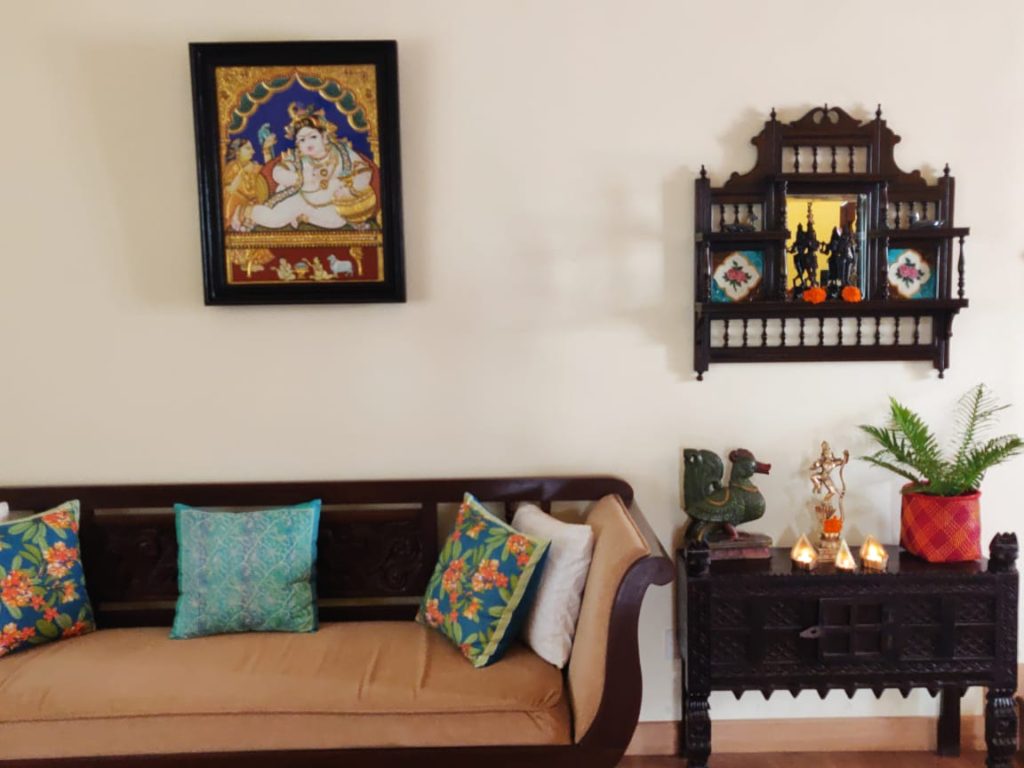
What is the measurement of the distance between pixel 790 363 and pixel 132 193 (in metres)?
2.05

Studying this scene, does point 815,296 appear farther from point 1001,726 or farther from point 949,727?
point 949,727

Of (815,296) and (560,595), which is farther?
(815,296)

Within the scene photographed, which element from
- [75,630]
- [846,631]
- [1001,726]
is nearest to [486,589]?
[846,631]

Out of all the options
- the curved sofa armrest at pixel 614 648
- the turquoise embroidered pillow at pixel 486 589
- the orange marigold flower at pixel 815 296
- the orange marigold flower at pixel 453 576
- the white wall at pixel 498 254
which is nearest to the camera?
the curved sofa armrest at pixel 614 648

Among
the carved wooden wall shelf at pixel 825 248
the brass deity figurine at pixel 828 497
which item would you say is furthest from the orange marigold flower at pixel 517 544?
the brass deity figurine at pixel 828 497

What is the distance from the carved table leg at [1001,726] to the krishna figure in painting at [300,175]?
2079 mm

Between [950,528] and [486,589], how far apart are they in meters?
1.29

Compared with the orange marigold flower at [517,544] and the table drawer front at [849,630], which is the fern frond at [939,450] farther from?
the orange marigold flower at [517,544]

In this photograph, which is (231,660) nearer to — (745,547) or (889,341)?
(745,547)

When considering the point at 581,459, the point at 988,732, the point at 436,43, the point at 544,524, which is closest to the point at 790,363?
the point at 581,459

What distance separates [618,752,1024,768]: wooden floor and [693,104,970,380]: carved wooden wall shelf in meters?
1.18

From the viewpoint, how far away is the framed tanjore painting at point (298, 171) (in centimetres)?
214

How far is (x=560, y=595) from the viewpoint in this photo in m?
1.88

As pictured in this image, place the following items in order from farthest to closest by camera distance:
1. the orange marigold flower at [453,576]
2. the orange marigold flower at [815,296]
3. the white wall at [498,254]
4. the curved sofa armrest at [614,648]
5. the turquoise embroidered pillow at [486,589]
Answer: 1. the white wall at [498,254]
2. the orange marigold flower at [815,296]
3. the orange marigold flower at [453,576]
4. the turquoise embroidered pillow at [486,589]
5. the curved sofa armrest at [614,648]
